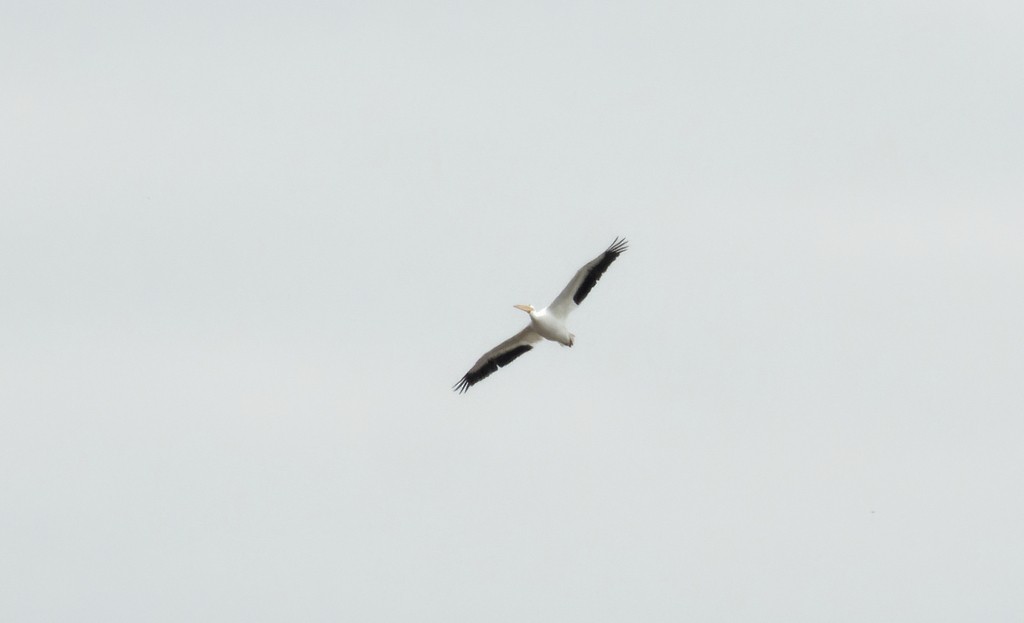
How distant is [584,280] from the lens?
66.8 metres

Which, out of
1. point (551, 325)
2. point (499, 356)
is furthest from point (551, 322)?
point (499, 356)

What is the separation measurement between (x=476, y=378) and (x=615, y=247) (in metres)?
7.36

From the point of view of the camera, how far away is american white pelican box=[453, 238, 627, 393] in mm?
66625

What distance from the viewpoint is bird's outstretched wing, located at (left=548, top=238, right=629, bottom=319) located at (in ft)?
218

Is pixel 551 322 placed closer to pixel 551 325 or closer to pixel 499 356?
pixel 551 325

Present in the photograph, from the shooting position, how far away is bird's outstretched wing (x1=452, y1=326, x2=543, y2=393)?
6981 cm

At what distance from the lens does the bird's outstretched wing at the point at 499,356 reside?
69.8 meters

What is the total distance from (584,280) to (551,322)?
1.72 meters

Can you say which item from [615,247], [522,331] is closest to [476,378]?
[522,331]

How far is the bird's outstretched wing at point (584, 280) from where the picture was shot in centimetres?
6650

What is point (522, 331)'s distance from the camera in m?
69.5

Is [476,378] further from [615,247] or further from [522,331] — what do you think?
[615,247]

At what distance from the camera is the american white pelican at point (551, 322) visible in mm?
66625

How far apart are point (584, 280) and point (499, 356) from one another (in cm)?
520
